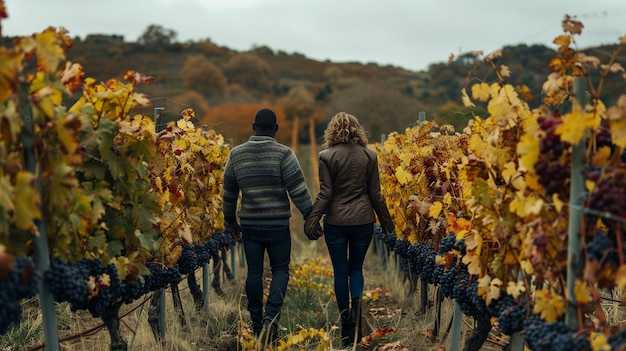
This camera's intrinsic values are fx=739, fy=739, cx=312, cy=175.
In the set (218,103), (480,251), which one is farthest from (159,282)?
(218,103)

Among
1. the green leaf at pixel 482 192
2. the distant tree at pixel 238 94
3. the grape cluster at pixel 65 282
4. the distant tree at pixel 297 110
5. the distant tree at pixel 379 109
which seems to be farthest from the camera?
the distant tree at pixel 238 94

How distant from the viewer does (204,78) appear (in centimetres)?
4753

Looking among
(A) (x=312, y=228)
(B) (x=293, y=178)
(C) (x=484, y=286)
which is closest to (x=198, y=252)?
(A) (x=312, y=228)

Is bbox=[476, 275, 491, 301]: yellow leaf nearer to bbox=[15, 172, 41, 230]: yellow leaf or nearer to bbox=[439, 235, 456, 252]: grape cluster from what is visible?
bbox=[439, 235, 456, 252]: grape cluster

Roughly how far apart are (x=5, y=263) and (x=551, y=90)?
2317 millimetres

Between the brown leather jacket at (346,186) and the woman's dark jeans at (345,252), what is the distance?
0.25ft

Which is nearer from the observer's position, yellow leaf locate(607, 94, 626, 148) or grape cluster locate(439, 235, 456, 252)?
yellow leaf locate(607, 94, 626, 148)

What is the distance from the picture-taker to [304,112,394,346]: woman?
5.49 m

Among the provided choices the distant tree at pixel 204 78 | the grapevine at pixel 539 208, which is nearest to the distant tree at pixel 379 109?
the distant tree at pixel 204 78

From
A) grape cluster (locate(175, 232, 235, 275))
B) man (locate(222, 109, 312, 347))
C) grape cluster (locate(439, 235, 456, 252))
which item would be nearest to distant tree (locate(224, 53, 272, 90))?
grape cluster (locate(175, 232, 235, 275))

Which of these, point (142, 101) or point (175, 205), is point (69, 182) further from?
point (175, 205)

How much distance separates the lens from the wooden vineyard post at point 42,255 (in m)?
3.21

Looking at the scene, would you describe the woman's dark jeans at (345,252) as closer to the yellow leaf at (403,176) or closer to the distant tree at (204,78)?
the yellow leaf at (403,176)

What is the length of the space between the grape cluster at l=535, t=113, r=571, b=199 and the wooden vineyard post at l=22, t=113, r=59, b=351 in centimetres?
214
